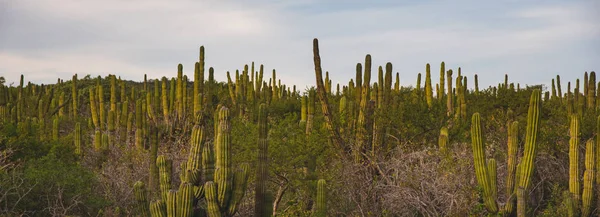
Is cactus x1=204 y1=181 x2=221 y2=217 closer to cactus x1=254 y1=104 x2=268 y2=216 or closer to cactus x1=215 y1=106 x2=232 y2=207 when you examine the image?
cactus x1=215 y1=106 x2=232 y2=207

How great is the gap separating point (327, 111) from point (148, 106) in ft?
36.5

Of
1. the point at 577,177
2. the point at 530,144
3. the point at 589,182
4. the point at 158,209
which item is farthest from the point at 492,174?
the point at 158,209

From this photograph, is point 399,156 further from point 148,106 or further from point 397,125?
point 148,106

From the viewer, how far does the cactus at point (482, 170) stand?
1409cm

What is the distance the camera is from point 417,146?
18406 millimetres

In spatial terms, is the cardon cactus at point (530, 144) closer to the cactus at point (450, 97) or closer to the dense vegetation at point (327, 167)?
the dense vegetation at point (327, 167)

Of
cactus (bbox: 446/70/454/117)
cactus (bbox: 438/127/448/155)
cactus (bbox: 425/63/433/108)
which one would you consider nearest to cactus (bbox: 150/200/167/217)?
cactus (bbox: 438/127/448/155)

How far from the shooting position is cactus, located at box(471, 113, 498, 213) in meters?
14.1

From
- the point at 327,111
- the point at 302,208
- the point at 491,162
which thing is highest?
the point at 327,111

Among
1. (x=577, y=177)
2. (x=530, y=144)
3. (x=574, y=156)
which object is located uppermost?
(x=530, y=144)

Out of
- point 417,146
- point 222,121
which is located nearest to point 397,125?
point 417,146

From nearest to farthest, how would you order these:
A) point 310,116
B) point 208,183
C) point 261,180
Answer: point 208,183, point 261,180, point 310,116

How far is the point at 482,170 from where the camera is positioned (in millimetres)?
14102

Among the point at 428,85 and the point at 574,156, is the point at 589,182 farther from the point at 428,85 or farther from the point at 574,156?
the point at 428,85
